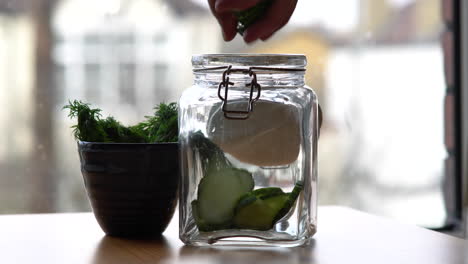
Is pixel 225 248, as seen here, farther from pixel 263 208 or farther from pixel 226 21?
pixel 226 21

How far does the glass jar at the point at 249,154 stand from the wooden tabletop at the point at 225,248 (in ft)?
0.07

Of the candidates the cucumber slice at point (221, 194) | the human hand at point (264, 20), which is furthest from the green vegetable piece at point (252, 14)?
the cucumber slice at point (221, 194)

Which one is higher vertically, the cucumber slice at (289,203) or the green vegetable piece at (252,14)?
the green vegetable piece at (252,14)

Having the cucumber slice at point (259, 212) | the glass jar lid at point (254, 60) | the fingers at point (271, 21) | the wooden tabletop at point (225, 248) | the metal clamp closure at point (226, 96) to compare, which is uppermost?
the fingers at point (271, 21)

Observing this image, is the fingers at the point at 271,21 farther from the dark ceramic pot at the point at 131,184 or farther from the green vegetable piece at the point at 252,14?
the dark ceramic pot at the point at 131,184

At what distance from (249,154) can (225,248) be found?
0.30 feet

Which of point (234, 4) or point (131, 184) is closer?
point (234, 4)

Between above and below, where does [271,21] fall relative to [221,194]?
above

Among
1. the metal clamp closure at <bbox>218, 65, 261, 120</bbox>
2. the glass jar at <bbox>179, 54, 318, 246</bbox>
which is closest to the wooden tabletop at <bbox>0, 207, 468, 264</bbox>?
the glass jar at <bbox>179, 54, 318, 246</bbox>

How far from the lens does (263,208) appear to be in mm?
604

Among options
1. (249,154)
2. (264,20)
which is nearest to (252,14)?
(264,20)

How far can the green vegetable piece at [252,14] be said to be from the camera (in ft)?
1.97

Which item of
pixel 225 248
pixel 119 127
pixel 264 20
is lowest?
pixel 225 248

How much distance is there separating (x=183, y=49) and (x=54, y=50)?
0.31 meters
